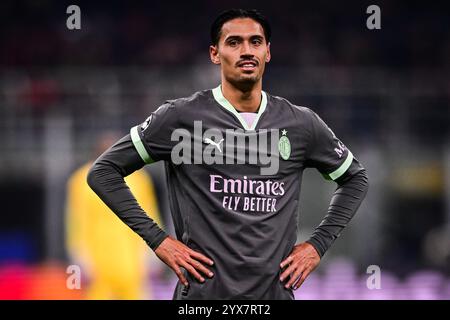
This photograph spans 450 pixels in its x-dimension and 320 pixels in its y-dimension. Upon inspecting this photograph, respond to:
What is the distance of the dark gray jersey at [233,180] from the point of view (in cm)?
430

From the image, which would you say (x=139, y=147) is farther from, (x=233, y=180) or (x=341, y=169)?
(x=341, y=169)

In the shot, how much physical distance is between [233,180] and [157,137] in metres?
0.41

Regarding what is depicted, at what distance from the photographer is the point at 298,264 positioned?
444 cm

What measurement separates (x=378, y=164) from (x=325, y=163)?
20.8 ft

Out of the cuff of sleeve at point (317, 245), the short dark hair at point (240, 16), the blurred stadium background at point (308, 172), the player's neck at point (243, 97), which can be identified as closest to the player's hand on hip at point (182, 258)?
the cuff of sleeve at point (317, 245)

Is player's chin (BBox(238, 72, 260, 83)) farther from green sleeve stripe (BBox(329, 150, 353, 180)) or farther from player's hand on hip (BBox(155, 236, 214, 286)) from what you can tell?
player's hand on hip (BBox(155, 236, 214, 286))

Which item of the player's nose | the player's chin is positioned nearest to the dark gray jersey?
the player's chin

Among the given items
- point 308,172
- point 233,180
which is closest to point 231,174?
point 233,180

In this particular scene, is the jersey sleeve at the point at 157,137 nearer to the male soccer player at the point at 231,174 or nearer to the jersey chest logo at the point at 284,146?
the male soccer player at the point at 231,174

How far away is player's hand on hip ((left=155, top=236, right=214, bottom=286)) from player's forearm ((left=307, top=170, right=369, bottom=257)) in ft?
2.16

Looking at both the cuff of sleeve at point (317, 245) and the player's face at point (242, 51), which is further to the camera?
the cuff of sleeve at point (317, 245)

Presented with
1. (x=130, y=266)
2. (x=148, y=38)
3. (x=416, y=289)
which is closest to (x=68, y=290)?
(x=130, y=266)

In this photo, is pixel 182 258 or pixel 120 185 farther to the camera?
pixel 120 185

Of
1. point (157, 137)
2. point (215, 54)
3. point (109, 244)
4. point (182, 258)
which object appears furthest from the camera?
point (109, 244)
